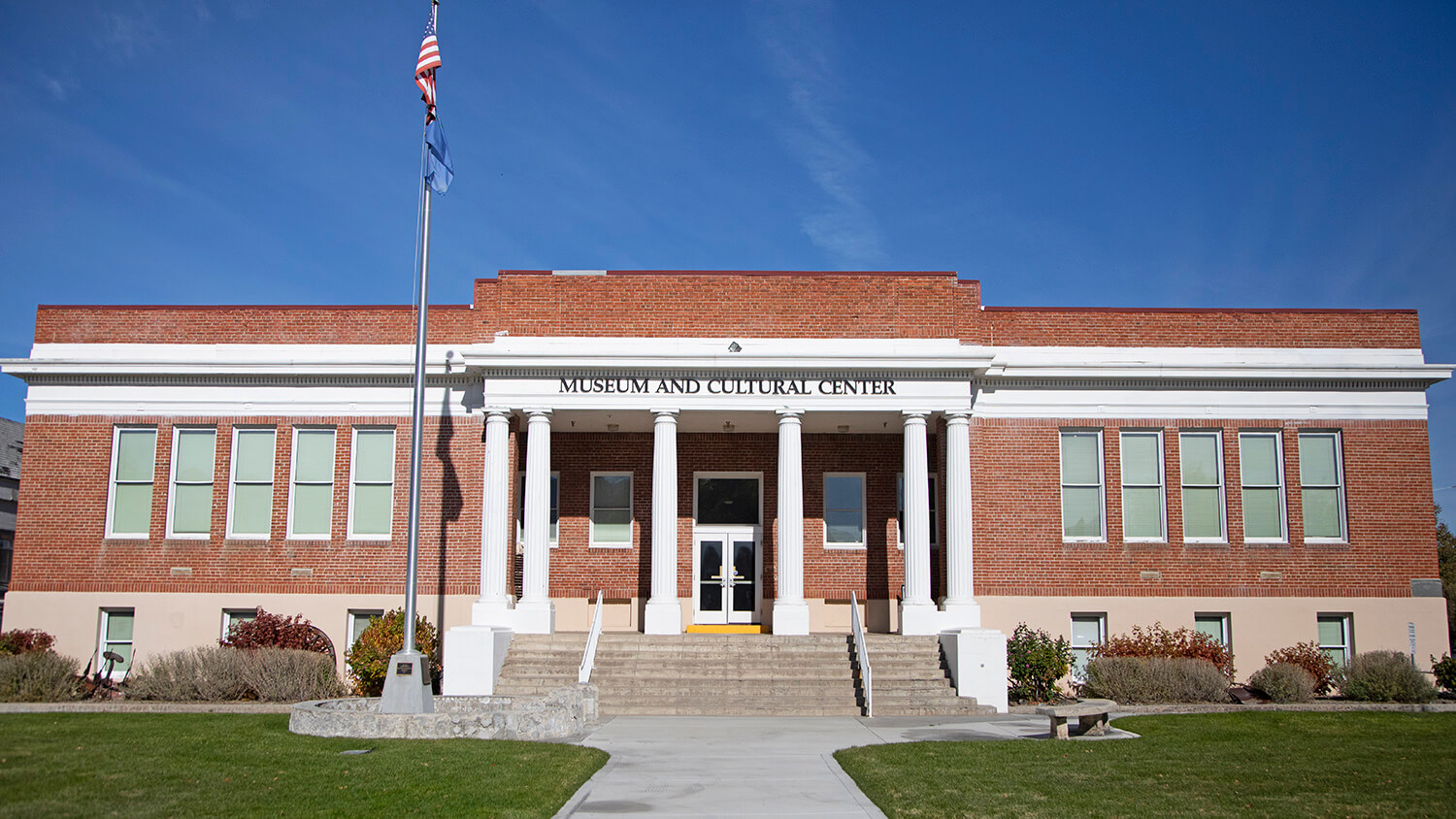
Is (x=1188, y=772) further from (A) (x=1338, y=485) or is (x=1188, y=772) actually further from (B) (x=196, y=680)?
(B) (x=196, y=680)

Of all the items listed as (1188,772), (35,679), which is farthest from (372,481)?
(1188,772)

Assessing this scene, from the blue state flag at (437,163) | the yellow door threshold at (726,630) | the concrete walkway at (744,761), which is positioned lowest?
the concrete walkway at (744,761)

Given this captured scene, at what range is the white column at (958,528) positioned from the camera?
70.1ft

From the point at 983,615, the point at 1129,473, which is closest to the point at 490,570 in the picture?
the point at 983,615

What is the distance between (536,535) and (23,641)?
10214 millimetres

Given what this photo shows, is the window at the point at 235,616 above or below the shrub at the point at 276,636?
above

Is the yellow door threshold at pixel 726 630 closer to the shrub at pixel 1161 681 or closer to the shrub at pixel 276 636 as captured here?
the shrub at pixel 1161 681

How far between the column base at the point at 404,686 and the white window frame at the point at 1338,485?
17.9 m

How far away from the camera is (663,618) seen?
69.3 ft

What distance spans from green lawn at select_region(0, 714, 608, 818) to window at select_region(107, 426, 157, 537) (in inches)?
357

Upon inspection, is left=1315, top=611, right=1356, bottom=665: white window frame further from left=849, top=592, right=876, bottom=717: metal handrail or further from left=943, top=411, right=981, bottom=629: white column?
A: left=849, top=592, right=876, bottom=717: metal handrail

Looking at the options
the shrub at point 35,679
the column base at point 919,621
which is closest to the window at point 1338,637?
the column base at point 919,621

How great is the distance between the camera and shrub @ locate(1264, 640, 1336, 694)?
2145 cm

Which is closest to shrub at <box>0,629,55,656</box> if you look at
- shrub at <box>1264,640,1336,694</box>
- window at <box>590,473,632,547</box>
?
window at <box>590,473,632,547</box>
